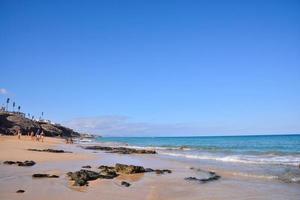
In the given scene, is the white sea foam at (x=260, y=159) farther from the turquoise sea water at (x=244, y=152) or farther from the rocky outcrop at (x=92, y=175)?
the rocky outcrop at (x=92, y=175)

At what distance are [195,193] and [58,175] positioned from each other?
5.99 metres

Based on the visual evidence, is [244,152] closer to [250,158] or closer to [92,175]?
[250,158]

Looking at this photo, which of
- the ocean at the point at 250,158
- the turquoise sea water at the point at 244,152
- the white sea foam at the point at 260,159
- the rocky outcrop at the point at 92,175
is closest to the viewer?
the rocky outcrop at the point at 92,175

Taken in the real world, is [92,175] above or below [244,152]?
below

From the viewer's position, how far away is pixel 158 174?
55.2ft

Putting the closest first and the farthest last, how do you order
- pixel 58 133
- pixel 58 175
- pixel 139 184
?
pixel 139 184 → pixel 58 175 → pixel 58 133

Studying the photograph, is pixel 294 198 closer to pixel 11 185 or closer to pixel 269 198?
pixel 269 198

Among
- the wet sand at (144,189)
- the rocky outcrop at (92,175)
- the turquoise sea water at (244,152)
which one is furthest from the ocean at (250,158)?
the rocky outcrop at (92,175)

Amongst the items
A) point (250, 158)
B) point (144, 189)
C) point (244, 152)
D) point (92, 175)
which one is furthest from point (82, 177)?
point (244, 152)

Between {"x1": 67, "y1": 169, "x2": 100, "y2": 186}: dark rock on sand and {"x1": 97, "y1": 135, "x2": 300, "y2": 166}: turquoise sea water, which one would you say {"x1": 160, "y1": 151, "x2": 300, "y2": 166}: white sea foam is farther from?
{"x1": 67, "y1": 169, "x2": 100, "y2": 186}: dark rock on sand

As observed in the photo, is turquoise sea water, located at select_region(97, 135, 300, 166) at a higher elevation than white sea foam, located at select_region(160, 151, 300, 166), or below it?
higher

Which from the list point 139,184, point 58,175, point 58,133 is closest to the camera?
point 139,184

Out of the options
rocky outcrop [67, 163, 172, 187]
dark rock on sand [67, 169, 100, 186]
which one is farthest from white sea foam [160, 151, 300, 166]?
dark rock on sand [67, 169, 100, 186]

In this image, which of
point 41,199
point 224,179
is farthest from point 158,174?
point 41,199
